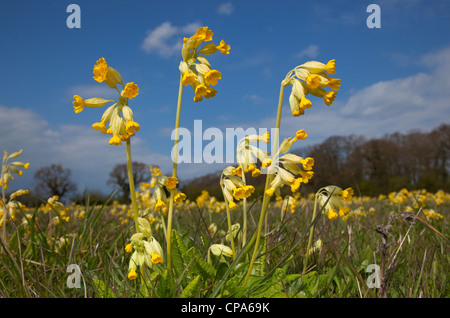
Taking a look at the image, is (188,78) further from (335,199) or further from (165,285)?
(335,199)

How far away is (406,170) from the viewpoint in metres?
23.5

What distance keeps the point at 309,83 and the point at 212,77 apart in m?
0.55

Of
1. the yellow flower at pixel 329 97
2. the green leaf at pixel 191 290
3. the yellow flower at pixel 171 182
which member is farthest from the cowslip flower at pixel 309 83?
the green leaf at pixel 191 290

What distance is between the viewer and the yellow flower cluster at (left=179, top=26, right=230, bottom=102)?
6.89ft

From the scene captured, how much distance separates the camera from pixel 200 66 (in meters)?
2.15

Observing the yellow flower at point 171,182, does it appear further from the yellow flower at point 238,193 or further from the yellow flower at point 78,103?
the yellow flower at point 78,103

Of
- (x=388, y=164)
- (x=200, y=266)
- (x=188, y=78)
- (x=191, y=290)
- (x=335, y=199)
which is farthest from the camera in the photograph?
(x=388, y=164)

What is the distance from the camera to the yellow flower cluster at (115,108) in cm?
212

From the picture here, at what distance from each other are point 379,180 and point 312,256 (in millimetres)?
20925

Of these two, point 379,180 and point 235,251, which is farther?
point 379,180

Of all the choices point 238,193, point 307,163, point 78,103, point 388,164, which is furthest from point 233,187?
point 388,164
